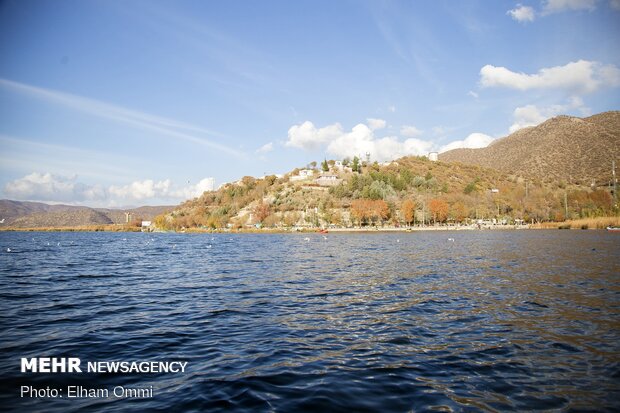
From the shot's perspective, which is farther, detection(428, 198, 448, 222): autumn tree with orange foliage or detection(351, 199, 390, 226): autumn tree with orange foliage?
detection(428, 198, 448, 222): autumn tree with orange foliage

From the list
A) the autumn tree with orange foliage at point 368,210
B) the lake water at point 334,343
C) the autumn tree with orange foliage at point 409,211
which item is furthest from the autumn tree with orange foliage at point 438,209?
the lake water at point 334,343

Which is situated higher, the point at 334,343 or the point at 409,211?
the point at 409,211

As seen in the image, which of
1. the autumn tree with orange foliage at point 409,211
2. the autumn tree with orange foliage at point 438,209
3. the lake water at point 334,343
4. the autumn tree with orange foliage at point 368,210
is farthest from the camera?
the autumn tree with orange foliage at point 438,209

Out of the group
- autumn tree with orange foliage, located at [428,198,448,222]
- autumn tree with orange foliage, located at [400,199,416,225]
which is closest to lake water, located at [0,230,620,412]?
autumn tree with orange foliage, located at [400,199,416,225]

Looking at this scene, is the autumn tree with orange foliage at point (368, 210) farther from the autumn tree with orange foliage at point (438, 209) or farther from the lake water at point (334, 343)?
the lake water at point (334, 343)

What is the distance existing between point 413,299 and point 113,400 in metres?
15.0

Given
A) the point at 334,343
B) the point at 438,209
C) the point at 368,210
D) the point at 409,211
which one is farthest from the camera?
the point at 438,209

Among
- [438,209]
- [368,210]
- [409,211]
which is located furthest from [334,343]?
[438,209]

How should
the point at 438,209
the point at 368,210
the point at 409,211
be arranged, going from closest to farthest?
the point at 409,211 < the point at 368,210 < the point at 438,209

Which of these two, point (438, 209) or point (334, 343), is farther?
point (438, 209)

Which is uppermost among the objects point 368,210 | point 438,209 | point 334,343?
point 368,210

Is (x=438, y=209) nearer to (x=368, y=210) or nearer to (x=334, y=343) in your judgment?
(x=368, y=210)

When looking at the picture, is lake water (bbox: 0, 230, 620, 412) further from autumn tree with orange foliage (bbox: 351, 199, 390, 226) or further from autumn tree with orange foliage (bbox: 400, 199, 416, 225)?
autumn tree with orange foliage (bbox: 400, 199, 416, 225)

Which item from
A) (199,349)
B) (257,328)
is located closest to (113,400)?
(199,349)
